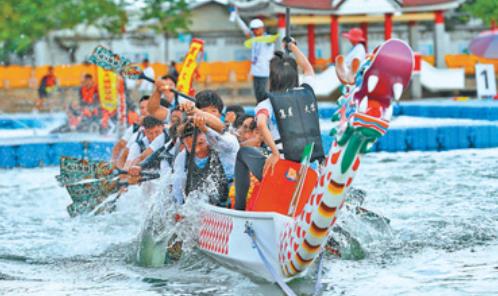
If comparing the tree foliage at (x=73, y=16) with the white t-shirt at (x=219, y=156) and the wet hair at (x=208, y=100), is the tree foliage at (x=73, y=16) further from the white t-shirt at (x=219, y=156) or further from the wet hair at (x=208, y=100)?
the wet hair at (x=208, y=100)

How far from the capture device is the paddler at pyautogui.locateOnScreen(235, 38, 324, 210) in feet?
26.2

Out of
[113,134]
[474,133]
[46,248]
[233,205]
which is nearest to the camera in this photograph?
[233,205]

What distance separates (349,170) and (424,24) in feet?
123

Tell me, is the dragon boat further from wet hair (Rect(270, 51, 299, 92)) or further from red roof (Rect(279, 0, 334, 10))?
red roof (Rect(279, 0, 334, 10))

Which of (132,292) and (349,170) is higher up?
(349,170)

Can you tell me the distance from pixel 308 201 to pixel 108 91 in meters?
13.4

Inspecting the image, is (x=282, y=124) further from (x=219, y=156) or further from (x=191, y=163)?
(x=191, y=163)

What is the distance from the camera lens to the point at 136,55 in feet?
146

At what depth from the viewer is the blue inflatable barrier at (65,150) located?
17766 millimetres

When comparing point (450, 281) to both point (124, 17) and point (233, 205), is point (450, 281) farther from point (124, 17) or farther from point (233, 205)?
point (124, 17)

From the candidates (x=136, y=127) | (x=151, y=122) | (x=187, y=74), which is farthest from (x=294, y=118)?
(x=187, y=74)

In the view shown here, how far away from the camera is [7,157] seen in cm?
1783

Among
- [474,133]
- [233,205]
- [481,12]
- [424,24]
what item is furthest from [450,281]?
[424,24]

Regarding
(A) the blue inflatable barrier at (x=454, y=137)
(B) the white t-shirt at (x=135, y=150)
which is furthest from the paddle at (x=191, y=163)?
(A) the blue inflatable barrier at (x=454, y=137)
